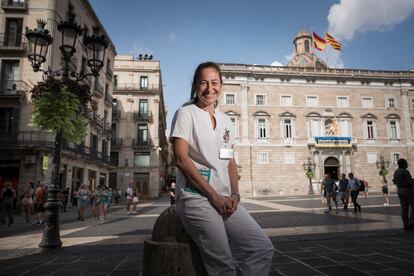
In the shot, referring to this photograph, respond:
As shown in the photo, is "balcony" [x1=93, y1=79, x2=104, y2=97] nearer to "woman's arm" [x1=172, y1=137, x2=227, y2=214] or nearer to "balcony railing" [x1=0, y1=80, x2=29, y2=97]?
"balcony railing" [x1=0, y1=80, x2=29, y2=97]

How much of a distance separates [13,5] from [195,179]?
23.3 m

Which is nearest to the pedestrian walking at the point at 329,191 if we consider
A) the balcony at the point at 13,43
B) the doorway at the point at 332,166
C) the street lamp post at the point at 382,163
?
the balcony at the point at 13,43

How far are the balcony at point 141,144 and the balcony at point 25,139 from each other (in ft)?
55.1

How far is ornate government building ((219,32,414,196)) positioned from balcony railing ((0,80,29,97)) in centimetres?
1932

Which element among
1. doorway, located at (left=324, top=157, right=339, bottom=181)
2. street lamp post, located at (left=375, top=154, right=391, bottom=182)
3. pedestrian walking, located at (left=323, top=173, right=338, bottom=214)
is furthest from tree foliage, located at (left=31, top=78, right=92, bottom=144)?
street lamp post, located at (left=375, top=154, right=391, bottom=182)

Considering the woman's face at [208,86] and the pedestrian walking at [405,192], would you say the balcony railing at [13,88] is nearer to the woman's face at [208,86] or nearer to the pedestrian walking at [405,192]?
the woman's face at [208,86]

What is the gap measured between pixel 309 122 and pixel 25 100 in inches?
1138

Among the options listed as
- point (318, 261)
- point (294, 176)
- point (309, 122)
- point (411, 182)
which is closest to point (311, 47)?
point (309, 122)

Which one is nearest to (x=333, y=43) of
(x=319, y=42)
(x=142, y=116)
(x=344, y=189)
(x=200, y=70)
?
(x=319, y=42)

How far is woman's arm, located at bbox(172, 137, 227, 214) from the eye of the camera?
6.09 feet

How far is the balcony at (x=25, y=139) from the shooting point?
1734 cm

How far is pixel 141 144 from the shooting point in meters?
34.9

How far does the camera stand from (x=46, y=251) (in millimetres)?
5617

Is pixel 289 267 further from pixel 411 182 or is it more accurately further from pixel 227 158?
pixel 411 182
